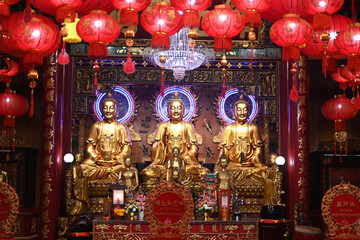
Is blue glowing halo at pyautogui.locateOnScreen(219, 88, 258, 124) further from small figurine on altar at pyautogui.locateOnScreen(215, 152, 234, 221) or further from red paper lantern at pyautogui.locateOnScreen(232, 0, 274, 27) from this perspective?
red paper lantern at pyautogui.locateOnScreen(232, 0, 274, 27)

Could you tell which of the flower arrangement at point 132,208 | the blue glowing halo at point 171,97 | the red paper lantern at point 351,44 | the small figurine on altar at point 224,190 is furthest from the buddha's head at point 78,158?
the red paper lantern at point 351,44

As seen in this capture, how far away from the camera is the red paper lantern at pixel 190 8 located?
5883mm

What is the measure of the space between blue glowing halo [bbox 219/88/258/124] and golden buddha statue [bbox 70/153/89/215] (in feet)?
9.11

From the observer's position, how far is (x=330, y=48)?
671cm

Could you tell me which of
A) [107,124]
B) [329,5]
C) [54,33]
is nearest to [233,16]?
[329,5]

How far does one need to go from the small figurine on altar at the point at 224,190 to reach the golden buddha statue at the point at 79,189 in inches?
83.5

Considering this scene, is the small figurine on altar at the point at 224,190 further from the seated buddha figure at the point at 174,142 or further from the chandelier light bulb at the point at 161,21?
the chandelier light bulb at the point at 161,21

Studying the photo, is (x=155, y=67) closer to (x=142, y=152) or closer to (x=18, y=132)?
(x=142, y=152)

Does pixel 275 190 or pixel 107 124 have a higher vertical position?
pixel 107 124

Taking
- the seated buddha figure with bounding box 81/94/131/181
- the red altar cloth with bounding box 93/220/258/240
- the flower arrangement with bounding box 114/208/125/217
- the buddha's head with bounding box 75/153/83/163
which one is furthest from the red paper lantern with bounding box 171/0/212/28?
the seated buddha figure with bounding box 81/94/131/181

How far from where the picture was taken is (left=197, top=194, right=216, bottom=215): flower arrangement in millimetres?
8469

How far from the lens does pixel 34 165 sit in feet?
31.8

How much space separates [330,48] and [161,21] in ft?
6.58

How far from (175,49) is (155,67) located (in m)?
1.44
